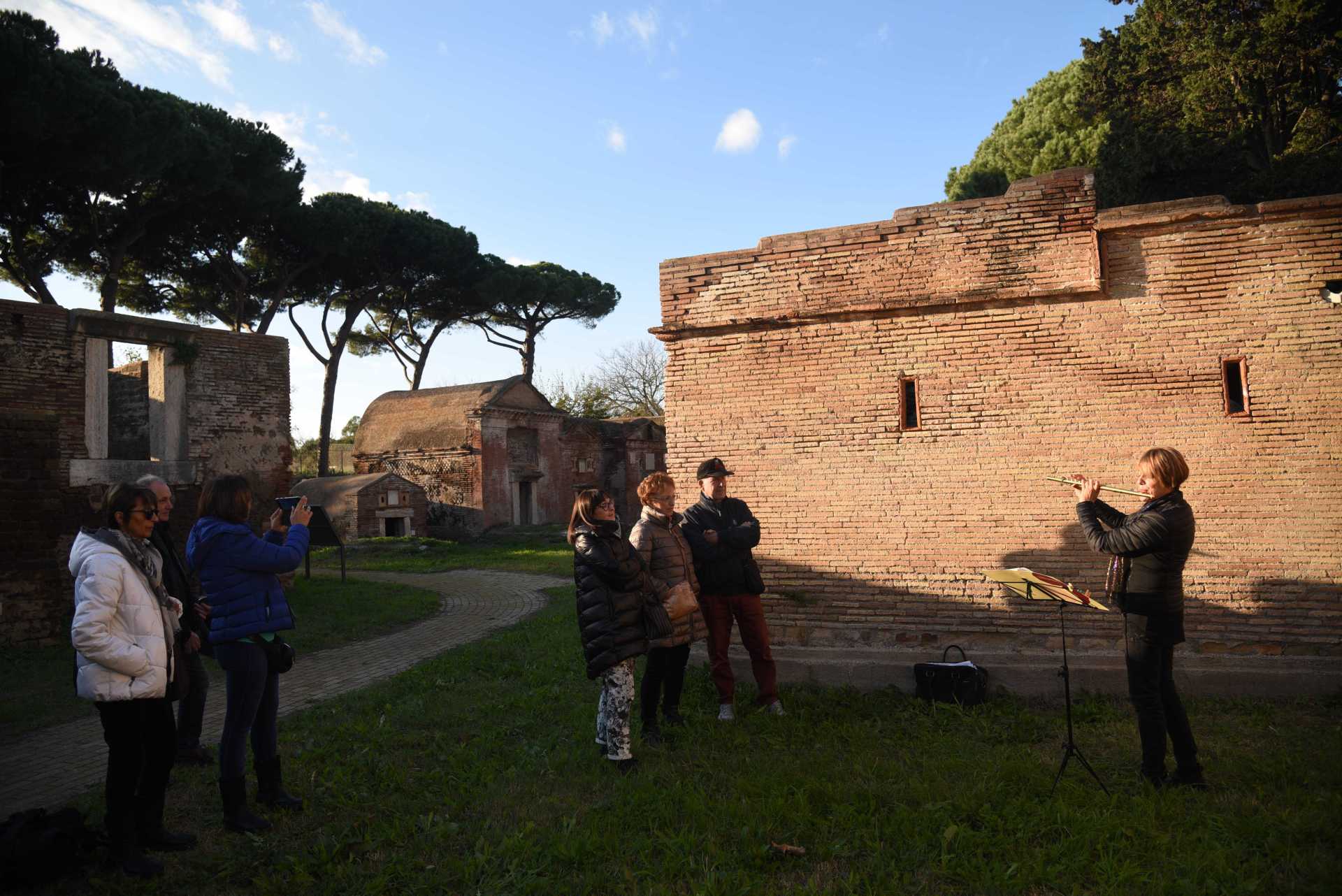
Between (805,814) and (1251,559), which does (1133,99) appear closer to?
(1251,559)

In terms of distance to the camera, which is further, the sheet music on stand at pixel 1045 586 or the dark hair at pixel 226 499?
the sheet music on stand at pixel 1045 586

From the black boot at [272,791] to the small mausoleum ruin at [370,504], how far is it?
19866mm

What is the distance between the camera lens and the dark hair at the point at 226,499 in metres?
3.93

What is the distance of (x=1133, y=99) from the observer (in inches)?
796

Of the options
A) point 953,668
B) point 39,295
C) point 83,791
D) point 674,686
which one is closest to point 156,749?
point 83,791

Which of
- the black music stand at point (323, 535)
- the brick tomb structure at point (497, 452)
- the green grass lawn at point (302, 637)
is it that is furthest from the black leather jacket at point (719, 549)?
the brick tomb structure at point (497, 452)

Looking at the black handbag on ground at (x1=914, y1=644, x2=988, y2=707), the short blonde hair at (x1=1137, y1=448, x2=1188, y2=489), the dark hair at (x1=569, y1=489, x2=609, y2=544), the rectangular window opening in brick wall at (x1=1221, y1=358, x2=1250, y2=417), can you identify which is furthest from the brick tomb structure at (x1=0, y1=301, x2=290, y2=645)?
the rectangular window opening in brick wall at (x1=1221, y1=358, x2=1250, y2=417)

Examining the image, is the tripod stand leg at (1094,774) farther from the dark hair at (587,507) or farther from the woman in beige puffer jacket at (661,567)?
the dark hair at (587,507)

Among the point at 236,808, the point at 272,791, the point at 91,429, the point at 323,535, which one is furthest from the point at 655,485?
the point at 323,535

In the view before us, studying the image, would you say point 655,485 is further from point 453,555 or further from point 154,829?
point 453,555

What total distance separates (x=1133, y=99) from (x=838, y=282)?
1840 centimetres

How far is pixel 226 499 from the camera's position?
12.9 ft

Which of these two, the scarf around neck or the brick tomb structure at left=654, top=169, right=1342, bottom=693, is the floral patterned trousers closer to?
the scarf around neck

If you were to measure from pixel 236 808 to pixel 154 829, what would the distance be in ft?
1.12
